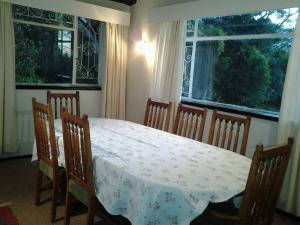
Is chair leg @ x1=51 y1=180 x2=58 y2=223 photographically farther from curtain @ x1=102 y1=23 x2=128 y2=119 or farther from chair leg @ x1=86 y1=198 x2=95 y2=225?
curtain @ x1=102 y1=23 x2=128 y2=119

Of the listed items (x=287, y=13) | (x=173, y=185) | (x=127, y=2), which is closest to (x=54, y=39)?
(x=127, y=2)

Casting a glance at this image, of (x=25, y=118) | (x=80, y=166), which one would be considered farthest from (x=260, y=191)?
(x=25, y=118)

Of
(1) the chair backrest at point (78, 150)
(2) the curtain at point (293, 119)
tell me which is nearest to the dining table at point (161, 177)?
(1) the chair backrest at point (78, 150)

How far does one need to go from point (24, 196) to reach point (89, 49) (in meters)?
2.44

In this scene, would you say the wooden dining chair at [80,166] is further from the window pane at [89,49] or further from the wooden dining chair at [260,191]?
the window pane at [89,49]

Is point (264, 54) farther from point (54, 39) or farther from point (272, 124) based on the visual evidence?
point (54, 39)

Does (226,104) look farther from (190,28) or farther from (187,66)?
(190,28)

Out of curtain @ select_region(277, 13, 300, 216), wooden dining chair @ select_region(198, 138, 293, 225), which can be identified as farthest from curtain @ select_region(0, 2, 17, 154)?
curtain @ select_region(277, 13, 300, 216)

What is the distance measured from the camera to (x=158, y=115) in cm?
315

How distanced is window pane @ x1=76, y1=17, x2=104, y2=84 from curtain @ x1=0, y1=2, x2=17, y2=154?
1.06 m

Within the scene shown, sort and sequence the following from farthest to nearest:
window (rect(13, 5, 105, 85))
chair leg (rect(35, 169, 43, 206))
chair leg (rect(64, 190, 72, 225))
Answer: window (rect(13, 5, 105, 85)) → chair leg (rect(35, 169, 43, 206)) → chair leg (rect(64, 190, 72, 225))

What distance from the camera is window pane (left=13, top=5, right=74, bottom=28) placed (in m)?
3.70

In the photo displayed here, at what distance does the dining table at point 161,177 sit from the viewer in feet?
4.81

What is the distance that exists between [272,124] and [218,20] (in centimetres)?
148
